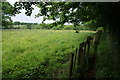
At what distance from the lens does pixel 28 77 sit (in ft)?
15.4

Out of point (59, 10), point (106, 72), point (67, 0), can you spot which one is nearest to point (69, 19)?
point (59, 10)

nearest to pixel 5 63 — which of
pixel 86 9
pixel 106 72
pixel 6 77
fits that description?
pixel 6 77

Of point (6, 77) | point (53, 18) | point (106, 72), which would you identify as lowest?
point (6, 77)

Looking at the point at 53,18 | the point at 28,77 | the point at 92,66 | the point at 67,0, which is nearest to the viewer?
the point at 28,77

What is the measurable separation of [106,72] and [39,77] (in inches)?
102

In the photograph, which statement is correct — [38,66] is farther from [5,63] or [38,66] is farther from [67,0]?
[67,0]

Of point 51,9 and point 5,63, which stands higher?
point 51,9

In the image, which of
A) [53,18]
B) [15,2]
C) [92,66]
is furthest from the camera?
[53,18]

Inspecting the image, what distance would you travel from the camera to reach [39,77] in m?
4.70

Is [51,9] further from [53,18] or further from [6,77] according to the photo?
[6,77]

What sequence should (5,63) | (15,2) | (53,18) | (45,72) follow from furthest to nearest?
(53,18) → (5,63) → (45,72) → (15,2)

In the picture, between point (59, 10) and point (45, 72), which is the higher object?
point (59, 10)

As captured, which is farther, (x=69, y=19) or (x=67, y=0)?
(x=69, y=19)

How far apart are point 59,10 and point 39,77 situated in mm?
3685
